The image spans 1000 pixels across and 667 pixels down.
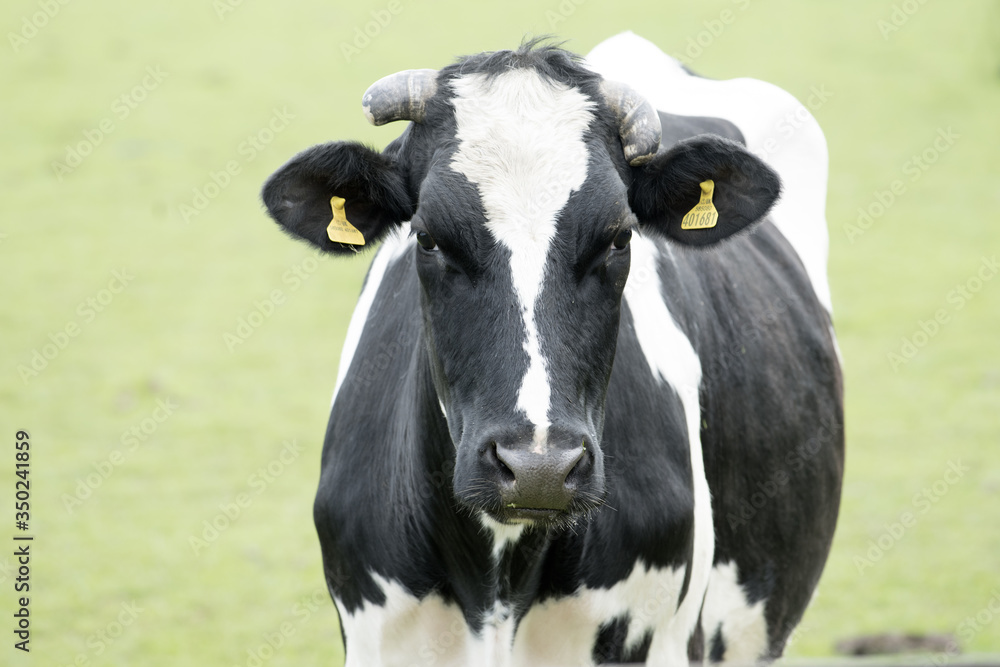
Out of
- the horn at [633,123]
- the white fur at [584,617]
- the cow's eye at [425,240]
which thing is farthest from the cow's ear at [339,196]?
the white fur at [584,617]

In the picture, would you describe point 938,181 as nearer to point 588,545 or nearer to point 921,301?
point 921,301

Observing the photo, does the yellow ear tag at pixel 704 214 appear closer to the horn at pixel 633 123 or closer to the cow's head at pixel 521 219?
the cow's head at pixel 521 219

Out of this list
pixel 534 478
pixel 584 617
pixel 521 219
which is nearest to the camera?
pixel 534 478

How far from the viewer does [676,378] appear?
363 cm

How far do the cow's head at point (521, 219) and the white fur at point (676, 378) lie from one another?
39 centimetres

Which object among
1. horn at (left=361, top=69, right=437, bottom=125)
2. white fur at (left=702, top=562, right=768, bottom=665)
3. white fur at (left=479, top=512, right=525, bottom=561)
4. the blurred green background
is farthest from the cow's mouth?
the blurred green background

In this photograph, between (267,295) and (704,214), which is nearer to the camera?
(704,214)

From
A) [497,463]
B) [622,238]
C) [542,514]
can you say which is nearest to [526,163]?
[622,238]

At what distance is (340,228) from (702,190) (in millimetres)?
1074

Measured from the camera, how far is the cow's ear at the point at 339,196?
3092 millimetres

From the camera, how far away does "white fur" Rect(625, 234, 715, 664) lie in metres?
3.49

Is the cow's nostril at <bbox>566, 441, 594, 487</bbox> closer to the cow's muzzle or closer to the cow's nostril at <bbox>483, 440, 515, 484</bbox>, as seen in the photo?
the cow's muzzle

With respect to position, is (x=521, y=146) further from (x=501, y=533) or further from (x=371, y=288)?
(x=371, y=288)

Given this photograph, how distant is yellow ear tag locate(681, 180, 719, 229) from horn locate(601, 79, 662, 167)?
260 millimetres
